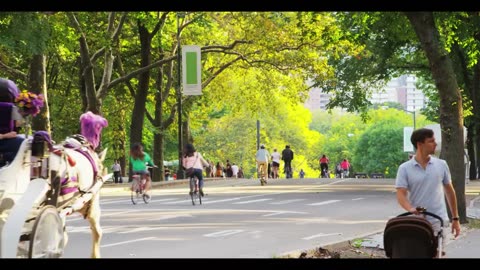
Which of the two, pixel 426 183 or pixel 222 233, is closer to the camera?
pixel 426 183

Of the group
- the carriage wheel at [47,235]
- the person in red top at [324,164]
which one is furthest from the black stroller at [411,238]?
the person in red top at [324,164]

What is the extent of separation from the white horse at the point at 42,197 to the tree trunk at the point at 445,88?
9.75 metres

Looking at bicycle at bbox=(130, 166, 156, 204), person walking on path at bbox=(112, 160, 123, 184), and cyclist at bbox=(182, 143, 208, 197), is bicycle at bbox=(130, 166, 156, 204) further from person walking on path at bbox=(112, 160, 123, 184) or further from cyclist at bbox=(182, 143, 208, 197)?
person walking on path at bbox=(112, 160, 123, 184)

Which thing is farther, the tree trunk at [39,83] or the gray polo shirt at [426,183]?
the tree trunk at [39,83]

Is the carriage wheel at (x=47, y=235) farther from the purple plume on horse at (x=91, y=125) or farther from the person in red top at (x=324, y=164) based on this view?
the person in red top at (x=324, y=164)

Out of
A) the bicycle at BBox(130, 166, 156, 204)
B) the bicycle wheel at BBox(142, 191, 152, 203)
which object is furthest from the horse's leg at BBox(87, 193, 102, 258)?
the bicycle at BBox(130, 166, 156, 204)

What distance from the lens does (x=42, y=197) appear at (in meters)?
8.91

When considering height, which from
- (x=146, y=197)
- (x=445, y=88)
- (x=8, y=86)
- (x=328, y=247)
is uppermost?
(x=445, y=88)

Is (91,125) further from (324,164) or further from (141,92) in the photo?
(324,164)

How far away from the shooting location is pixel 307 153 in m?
125

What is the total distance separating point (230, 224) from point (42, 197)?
10549 millimetres

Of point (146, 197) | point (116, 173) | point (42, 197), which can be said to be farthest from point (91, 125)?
point (116, 173)

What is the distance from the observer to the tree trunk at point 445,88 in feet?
60.9

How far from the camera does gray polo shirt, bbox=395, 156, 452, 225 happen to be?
8734 millimetres
